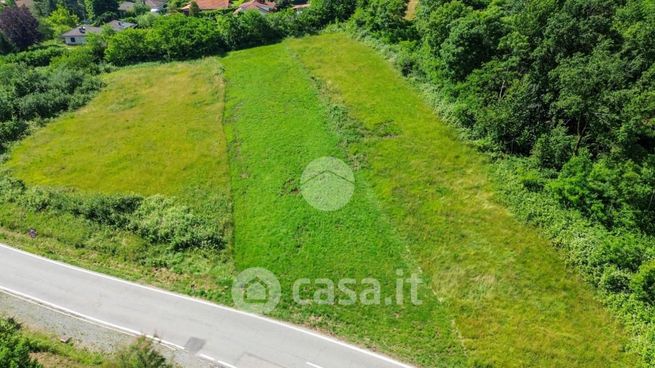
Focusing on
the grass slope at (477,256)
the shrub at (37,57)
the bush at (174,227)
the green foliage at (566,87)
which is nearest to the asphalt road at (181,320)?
the bush at (174,227)

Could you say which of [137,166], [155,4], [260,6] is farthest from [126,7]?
[137,166]

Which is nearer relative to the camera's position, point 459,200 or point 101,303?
point 101,303

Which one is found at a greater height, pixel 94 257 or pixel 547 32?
pixel 547 32

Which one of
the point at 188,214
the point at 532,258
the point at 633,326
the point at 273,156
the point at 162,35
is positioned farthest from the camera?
the point at 162,35

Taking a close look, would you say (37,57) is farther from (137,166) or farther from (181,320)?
(181,320)

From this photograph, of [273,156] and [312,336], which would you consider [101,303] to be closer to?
[312,336]

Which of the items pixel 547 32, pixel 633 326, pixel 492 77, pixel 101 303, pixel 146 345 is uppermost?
pixel 547 32

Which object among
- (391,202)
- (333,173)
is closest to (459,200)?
(391,202)

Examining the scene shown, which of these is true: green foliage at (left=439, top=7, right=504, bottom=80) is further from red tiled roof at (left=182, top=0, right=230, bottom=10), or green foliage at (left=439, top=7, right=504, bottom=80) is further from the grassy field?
red tiled roof at (left=182, top=0, right=230, bottom=10)
